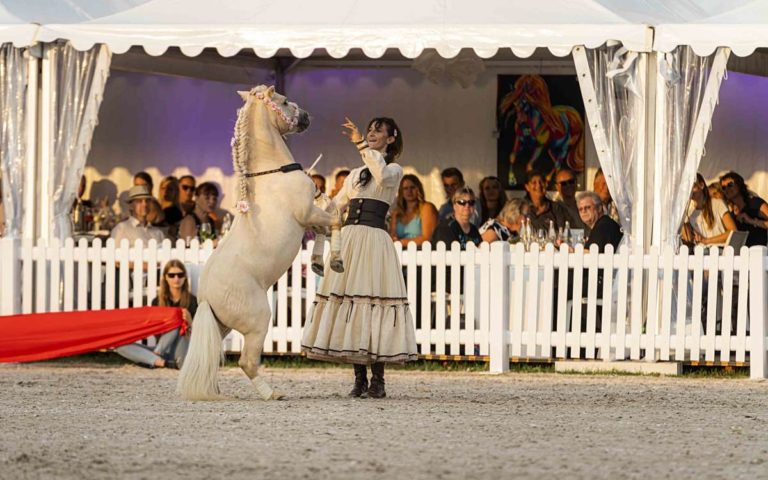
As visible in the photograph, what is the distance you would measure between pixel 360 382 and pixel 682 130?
398cm

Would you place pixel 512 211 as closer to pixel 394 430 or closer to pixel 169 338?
pixel 169 338

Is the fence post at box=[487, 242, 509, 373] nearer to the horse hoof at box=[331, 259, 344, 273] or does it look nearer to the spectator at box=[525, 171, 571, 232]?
the spectator at box=[525, 171, 571, 232]

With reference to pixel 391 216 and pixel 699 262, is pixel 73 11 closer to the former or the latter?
pixel 391 216

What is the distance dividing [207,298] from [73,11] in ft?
16.2

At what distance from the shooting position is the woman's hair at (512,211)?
1445 cm

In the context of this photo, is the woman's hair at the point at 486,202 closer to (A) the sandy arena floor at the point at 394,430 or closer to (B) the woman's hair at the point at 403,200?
(B) the woman's hair at the point at 403,200

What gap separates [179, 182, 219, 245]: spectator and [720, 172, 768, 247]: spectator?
4877mm

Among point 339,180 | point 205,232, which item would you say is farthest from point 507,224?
point 205,232

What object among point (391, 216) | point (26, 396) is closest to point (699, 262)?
point (391, 216)

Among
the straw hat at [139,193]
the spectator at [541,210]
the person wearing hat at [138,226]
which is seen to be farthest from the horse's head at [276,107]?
the straw hat at [139,193]

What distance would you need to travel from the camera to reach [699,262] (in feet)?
41.1

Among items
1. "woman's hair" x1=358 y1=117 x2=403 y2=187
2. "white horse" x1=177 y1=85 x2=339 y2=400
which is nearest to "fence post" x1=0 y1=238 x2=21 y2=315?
"white horse" x1=177 y1=85 x2=339 y2=400

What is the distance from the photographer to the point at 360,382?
1024 centimetres

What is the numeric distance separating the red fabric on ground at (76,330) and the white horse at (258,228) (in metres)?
2.92
